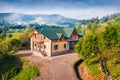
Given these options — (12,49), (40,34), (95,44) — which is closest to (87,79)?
(95,44)

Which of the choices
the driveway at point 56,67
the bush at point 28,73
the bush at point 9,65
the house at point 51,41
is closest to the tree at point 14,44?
the house at point 51,41

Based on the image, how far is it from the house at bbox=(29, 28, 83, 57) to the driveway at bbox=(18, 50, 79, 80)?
2.49 metres

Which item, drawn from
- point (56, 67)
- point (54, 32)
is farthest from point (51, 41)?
point (56, 67)

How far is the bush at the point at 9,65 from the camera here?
3397 cm

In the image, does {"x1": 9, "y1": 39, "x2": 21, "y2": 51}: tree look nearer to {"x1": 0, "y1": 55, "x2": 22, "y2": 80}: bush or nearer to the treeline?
{"x1": 0, "y1": 55, "x2": 22, "y2": 80}: bush

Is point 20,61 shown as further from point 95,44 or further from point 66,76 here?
point 95,44

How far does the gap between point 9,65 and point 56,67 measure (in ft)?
31.8

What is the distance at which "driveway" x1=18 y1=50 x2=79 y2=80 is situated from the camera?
2899 centimetres

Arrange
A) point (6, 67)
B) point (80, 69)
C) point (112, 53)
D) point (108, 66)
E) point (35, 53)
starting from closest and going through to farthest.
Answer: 1. point (112, 53)
2. point (108, 66)
3. point (80, 69)
4. point (6, 67)
5. point (35, 53)

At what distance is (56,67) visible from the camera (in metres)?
33.3

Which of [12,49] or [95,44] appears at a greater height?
[95,44]

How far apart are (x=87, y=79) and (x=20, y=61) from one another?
50.8 ft

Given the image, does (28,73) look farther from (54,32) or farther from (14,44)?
(14,44)

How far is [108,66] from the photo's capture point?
27.4 meters
